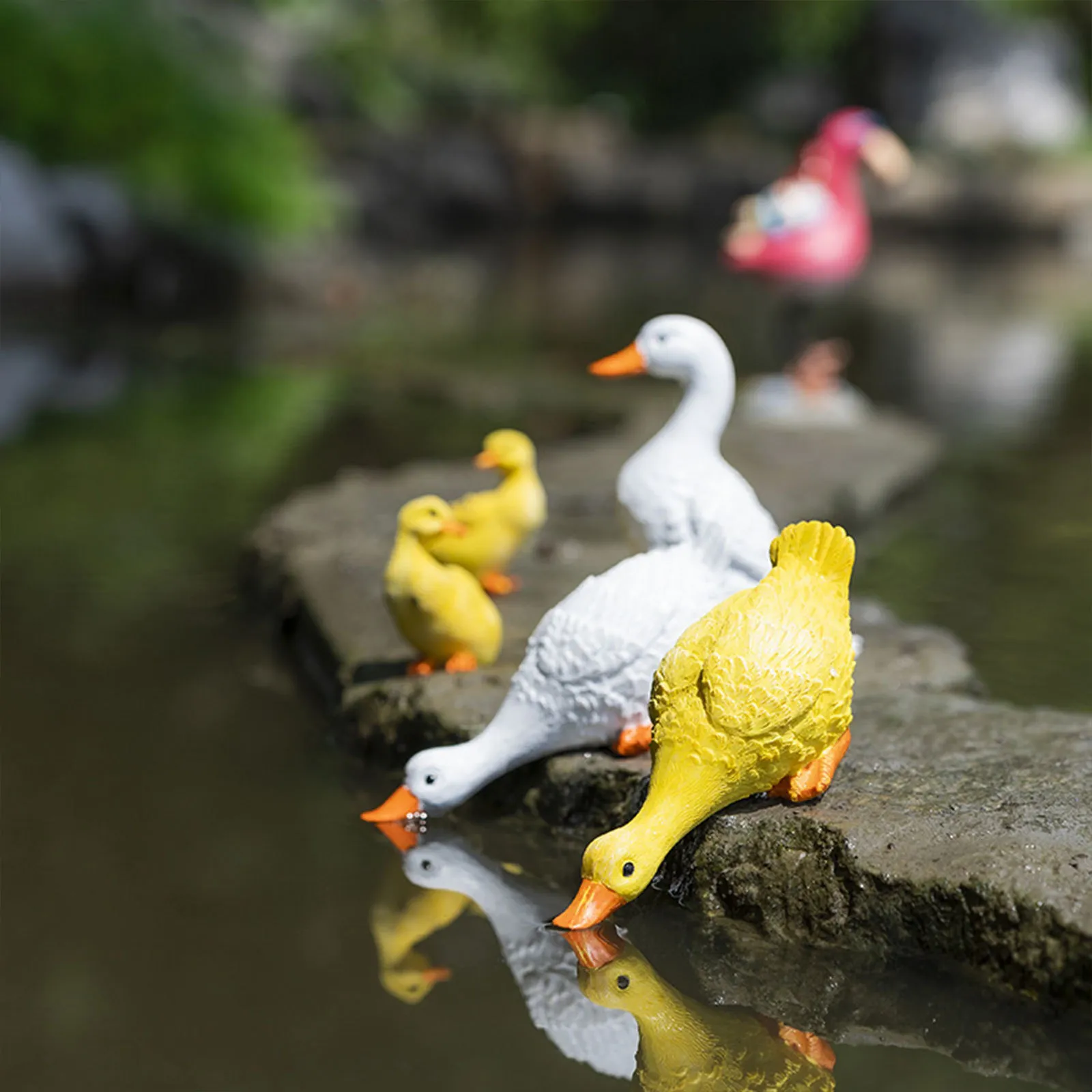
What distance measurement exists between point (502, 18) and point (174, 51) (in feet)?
19.0

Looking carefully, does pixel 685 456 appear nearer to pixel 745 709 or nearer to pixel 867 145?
pixel 745 709

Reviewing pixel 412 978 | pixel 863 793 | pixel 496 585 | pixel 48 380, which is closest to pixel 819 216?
pixel 48 380

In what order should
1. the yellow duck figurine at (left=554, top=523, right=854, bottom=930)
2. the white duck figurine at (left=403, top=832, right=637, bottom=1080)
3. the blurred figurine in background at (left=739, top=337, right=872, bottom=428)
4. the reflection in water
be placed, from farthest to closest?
the reflection in water → the blurred figurine in background at (left=739, top=337, right=872, bottom=428) → the yellow duck figurine at (left=554, top=523, right=854, bottom=930) → the white duck figurine at (left=403, top=832, right=637, bottom=1080)

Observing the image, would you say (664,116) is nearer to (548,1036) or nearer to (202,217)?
(202,217)

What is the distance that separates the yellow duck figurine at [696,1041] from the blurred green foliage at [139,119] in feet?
29.6

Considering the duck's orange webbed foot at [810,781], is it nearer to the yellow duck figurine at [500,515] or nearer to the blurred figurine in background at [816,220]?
the yellow duck figurine at [500,515]

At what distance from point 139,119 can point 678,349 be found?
8409 millimetres

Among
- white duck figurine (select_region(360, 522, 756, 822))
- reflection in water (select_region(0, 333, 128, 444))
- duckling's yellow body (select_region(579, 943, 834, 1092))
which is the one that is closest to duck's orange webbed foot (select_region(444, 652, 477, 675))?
white duck figurine (select_region(360, 522, 756, 822))

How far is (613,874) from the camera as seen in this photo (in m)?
2.71

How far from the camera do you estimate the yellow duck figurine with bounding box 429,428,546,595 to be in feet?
13.1

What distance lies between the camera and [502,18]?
1680 centimetres

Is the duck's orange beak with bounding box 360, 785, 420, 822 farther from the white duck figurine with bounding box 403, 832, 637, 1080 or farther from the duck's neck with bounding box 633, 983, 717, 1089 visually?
the duck's neck with bounding box 633, 983, 717, 1089

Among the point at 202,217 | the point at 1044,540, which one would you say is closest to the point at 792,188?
the point at 1044,540

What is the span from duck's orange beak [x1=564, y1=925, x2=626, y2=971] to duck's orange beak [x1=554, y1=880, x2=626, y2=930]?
6cm
